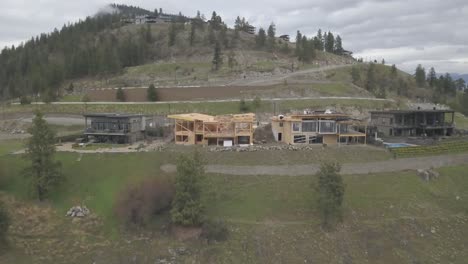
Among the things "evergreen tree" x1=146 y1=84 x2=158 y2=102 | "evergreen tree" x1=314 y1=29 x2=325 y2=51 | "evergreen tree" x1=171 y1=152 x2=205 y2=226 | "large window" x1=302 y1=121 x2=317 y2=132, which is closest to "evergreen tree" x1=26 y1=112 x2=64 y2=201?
"evergreen tree" x1=171 y1=152 x2=205 y2=226

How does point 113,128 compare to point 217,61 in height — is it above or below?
below

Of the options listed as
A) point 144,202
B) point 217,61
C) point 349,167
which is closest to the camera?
point 144,202

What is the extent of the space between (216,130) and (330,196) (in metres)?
20.4

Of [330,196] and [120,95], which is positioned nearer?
[330,196]

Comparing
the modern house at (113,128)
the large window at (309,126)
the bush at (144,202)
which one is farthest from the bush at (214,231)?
the modern house at (113,128)

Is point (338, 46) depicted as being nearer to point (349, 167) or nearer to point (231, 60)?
point (231, 60)

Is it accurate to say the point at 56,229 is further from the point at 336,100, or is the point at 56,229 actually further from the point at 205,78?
the point at 205,78

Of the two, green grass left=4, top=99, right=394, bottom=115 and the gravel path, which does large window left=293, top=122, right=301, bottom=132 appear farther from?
green grass left=4, top=99, right=394, bottom=115

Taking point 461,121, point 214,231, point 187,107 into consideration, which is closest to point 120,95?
point 187,107

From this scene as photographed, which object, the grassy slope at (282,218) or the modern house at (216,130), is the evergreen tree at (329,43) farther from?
the grassy slope at (282,218)

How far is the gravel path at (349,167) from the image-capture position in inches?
1539

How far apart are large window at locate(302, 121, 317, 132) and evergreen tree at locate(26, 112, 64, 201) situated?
89.7 ft

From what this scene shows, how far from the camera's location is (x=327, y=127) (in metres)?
48.6

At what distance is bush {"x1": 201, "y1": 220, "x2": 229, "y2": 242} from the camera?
29.7 metres
